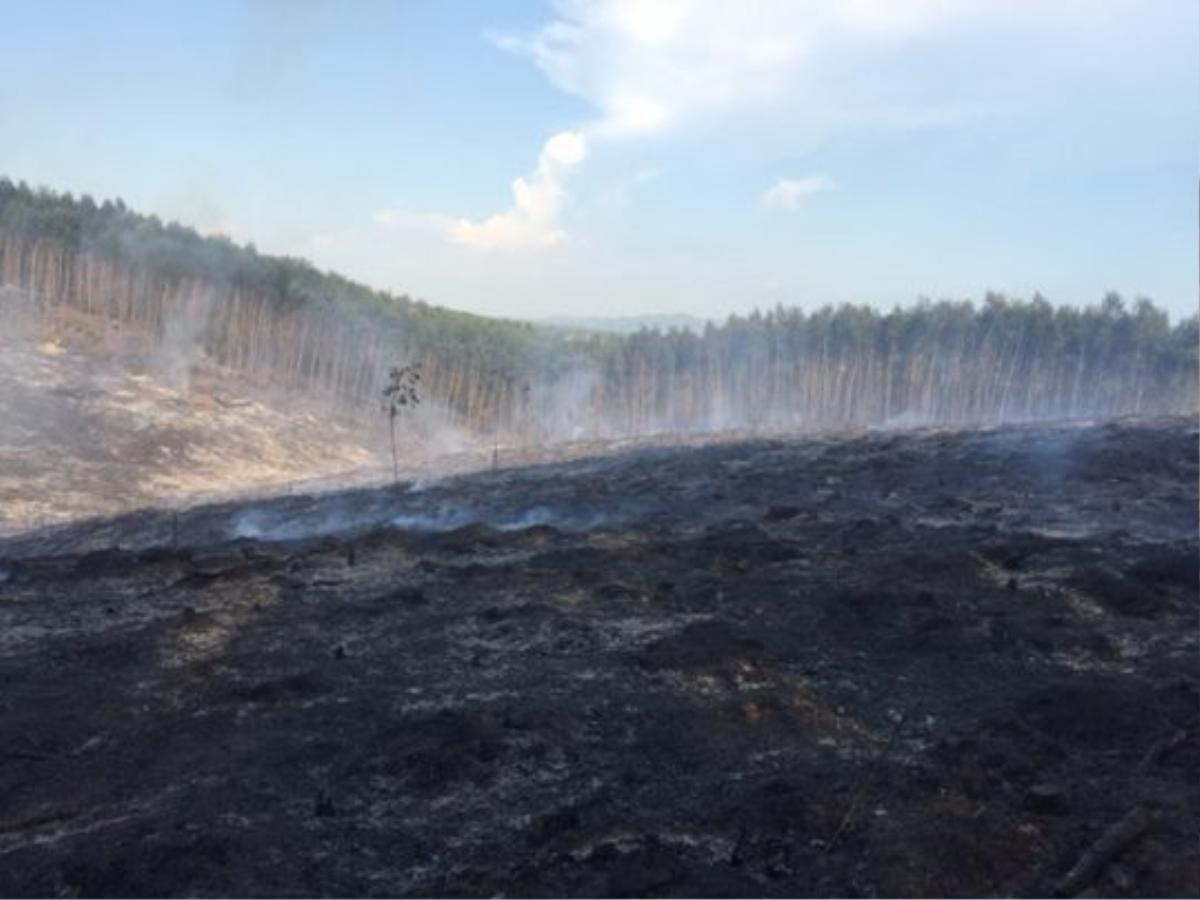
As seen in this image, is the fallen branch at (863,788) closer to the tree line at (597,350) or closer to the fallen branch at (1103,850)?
the fallen branch at (1103,850)

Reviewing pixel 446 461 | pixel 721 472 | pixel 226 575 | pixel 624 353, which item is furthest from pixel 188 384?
pixel 226 575

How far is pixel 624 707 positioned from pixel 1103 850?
3.36 meters

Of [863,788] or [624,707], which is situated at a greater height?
[863,788]

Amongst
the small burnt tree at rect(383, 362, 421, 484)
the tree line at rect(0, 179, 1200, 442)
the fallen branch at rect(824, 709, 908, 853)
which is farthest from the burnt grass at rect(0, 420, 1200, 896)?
the tree line at rect(0, 179, 1200, 442)

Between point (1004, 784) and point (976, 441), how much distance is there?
15.7 metres

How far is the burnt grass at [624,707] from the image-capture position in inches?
236

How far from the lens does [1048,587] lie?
11344 millimetres

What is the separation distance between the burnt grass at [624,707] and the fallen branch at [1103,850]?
25 millimetres

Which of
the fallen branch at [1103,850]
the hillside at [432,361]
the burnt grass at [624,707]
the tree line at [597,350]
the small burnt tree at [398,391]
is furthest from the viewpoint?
the tree line at [597,350]

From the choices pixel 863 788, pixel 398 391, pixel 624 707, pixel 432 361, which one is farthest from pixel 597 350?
pixel 863 788

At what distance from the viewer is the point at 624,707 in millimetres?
8312

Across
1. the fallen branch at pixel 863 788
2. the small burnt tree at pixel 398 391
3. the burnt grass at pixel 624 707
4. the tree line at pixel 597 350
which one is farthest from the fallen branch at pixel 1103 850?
the tree line at pixel 597 350

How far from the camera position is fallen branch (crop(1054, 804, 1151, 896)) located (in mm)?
5590

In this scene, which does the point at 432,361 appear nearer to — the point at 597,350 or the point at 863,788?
the point at 597,350
